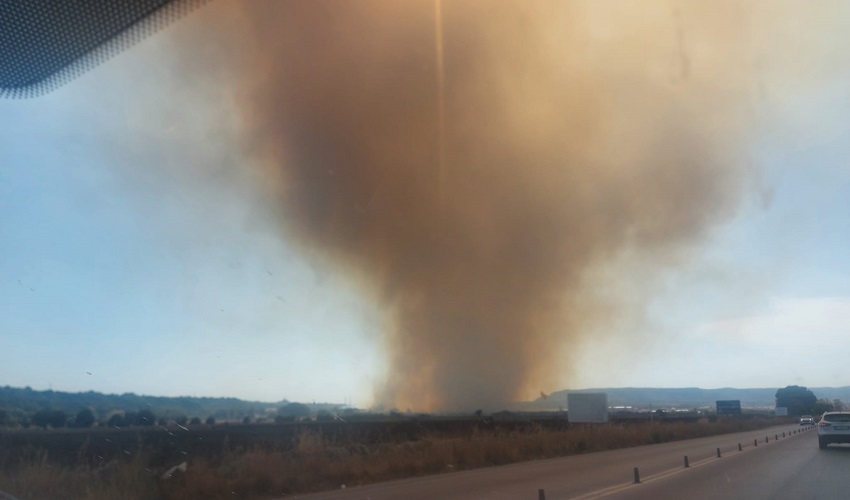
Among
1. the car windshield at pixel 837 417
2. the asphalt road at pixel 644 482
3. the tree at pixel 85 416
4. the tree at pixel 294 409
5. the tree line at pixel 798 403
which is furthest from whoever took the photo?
the tree line at pixel 798 403

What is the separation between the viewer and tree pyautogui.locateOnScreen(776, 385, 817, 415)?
355 ft

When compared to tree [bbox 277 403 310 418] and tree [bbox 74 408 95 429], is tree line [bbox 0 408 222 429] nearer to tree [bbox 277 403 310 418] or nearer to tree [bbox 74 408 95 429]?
tree [bbox 74 408 95 429]

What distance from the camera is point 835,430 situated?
2586cm

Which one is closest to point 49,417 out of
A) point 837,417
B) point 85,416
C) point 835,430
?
point 85,416

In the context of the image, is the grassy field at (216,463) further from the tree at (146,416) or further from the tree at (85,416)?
the tree at (85,416)

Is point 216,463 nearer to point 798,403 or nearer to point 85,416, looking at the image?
point 85,416

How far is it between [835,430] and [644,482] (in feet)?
51.0

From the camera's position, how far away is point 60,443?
23172 mm

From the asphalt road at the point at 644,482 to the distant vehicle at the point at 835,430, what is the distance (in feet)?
17.8

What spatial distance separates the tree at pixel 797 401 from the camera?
108 metres

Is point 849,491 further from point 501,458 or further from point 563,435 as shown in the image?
point 563,435

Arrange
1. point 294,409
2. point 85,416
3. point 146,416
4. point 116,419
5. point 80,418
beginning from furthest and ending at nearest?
1. point 294,409
2. point 80,418
3. point 85,416
4. point 116,419
5. point 146,416

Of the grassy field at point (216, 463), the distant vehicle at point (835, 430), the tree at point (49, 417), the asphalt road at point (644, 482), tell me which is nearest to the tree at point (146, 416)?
the grassy field at point (216, 463)

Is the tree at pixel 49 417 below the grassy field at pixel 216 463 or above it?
above
